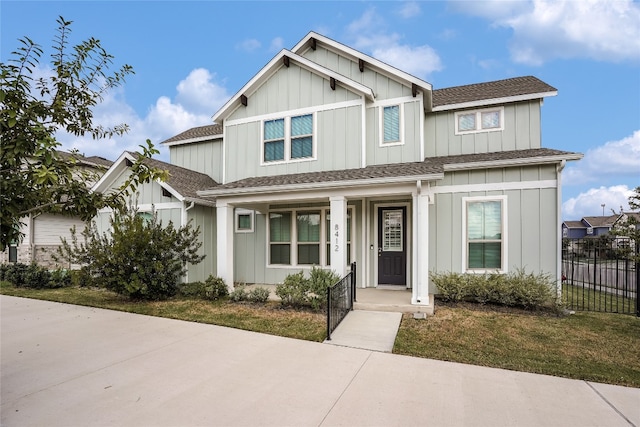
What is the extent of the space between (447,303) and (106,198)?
7634 millimetres

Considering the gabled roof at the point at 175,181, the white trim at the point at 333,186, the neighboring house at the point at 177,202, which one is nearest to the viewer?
the white trim at the point at 333,186

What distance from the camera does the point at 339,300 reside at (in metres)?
7.05

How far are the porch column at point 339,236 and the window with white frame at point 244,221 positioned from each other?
397 cm

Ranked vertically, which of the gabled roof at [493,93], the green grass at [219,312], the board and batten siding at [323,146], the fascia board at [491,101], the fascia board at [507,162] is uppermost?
the gabled roof at [493,93]

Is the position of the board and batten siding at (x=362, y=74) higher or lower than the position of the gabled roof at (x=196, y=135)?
higher

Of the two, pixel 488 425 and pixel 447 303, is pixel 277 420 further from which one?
pixel 447 303

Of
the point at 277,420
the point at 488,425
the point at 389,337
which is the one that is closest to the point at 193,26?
the point at 389,337

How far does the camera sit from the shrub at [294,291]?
791cm

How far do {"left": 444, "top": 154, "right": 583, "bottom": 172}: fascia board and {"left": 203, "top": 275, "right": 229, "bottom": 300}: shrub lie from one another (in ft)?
22.4

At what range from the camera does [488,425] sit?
10.9 ft

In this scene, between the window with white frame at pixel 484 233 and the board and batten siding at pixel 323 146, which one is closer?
the window with white frame at pixel 484 233

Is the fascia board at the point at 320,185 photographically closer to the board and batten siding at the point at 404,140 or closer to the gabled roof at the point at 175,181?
the gabled roof at the point at 175,181

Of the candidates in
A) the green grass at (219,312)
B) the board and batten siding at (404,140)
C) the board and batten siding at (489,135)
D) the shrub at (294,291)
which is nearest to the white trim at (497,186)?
the board and batten siding at (404,140)

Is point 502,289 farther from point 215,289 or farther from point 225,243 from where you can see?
point 225,243
